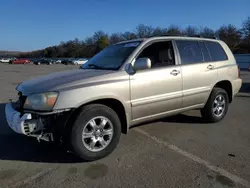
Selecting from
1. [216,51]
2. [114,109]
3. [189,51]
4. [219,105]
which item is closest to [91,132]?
[114,109]

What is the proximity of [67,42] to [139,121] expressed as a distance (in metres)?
128

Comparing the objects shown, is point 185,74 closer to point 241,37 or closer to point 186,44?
point 186,44

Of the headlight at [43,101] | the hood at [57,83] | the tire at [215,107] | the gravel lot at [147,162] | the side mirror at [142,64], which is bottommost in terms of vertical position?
the gravel lot at [147,162]

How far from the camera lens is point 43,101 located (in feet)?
10.4

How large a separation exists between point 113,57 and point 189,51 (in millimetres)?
1509

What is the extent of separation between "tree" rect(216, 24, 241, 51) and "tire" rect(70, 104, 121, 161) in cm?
6344

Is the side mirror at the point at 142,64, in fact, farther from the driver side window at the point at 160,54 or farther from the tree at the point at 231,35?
the tree at the point at 231,35

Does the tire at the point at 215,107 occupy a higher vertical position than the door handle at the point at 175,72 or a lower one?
lower

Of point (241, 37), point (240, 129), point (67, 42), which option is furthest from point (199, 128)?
point (67, 42)

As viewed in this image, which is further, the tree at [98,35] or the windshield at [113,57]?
the tree at [98,35]

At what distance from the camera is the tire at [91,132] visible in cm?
326

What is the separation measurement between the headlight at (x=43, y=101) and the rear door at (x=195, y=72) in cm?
235

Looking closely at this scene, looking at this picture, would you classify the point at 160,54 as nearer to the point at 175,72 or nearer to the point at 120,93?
the point at 175,72

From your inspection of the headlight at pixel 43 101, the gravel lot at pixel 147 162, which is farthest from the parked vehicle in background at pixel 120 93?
the gravel lot at pixel 147 162
